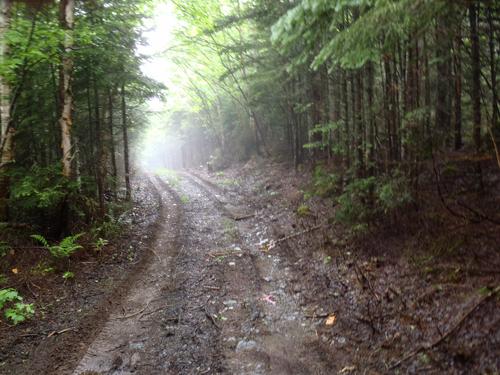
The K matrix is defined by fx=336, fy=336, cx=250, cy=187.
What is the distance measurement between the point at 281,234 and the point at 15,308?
281 inches

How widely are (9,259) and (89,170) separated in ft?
19.6

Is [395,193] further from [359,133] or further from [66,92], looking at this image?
[66,92]

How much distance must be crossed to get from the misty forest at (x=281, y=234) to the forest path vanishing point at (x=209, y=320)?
0.04 metres

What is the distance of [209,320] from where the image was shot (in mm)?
6219

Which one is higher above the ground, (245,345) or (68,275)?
(68,275)

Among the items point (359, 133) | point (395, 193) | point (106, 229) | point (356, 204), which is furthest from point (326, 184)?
point (106, 229)

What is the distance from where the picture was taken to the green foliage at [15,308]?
6055 mm

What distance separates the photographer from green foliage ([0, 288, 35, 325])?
6.05 metres

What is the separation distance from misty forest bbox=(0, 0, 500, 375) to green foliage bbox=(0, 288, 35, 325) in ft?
0.12

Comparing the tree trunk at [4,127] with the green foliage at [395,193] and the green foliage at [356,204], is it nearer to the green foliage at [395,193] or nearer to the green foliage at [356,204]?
the green foliage at [356,204]

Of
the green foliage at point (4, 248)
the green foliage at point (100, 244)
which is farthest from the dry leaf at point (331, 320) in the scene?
the green foliage at point (4, 248)

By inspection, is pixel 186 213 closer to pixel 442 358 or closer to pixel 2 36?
pixel 2 36

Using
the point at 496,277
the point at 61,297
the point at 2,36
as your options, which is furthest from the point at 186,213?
the point at 496,277

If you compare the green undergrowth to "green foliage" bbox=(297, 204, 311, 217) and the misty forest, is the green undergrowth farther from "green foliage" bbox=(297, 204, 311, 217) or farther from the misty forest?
"green foliage" bbox=(297, 204, 311, 217)
